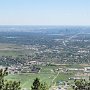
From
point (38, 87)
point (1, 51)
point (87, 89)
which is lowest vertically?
point (1, 51)

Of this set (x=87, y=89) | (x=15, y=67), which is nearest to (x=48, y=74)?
(x=15, y=67)

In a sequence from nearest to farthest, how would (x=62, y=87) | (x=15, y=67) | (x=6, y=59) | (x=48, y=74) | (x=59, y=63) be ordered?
(x=62, y=87) → (x=48, y=74) → (x=15, y=67) → (x=59, y=63) → (x=6, y=59)

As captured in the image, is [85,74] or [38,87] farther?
[85,74]

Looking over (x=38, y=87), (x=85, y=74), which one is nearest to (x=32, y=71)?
(x=85, y=74)

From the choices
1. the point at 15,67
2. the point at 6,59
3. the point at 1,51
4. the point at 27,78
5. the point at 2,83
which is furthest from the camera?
the point at 1,51

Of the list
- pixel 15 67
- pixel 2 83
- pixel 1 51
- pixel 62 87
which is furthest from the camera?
pixel 1 51

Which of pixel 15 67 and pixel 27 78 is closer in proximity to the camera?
pixel 27 78

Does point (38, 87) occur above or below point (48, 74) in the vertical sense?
above

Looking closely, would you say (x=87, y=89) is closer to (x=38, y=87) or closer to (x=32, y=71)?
(x=38, y=87)

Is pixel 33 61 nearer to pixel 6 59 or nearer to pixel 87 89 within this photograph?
pixel 6 59
